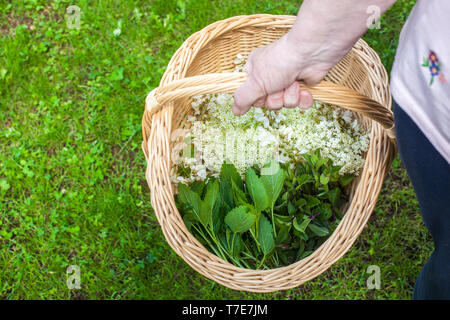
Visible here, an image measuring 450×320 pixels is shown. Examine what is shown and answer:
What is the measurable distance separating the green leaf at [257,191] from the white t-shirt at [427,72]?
47 centimetres

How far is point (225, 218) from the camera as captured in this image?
40.3 inches

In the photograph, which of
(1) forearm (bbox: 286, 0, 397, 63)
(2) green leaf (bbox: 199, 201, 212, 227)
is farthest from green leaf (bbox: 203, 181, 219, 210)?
(1) forearm (bbox: 286, 0, 397, 63)

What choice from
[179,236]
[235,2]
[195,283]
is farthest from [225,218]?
[235,2]

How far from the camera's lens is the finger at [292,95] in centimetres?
85

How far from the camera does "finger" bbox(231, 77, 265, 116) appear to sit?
85cm

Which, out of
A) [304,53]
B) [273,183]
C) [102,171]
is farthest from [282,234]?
[102,171]

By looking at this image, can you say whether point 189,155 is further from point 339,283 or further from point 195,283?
point 339,283

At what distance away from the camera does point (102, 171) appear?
5.01 feet

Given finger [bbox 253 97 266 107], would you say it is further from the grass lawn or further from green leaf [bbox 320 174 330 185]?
the grass lawn

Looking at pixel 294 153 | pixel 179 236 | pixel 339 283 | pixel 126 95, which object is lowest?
pixel 339 283

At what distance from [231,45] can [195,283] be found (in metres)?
0.86

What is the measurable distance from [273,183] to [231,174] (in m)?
0.13

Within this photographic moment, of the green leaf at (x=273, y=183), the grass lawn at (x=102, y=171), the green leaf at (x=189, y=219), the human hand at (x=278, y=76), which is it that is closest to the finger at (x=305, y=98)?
the human hand at (x=278, y=76)
